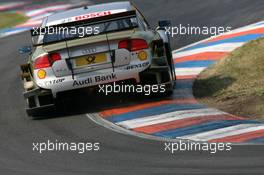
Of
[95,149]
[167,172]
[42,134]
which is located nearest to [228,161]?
[167,172]

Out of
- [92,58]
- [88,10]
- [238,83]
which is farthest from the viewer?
[238,83]

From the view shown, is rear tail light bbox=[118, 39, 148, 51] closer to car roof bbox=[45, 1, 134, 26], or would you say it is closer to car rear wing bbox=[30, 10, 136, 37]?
car rear wing bbox=[30, 10, 136, 37]

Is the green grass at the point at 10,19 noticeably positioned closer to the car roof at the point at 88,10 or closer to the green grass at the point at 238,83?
the green grass at the point at 238,83

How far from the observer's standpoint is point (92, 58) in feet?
36.4

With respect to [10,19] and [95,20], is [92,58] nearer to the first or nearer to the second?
[95,20]

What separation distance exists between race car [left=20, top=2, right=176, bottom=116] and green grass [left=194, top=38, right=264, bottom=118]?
3.06 feet

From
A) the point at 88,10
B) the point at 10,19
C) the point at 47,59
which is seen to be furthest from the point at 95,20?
the point at 10,19

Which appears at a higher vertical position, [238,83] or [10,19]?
[10,19]

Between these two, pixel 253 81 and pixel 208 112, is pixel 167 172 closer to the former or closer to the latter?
pixel 208 112

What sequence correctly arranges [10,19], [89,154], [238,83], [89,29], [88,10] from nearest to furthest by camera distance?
1. [89,154]
2. [89,29]
3. [88,10]
4. [238,83]
5. [10,19]

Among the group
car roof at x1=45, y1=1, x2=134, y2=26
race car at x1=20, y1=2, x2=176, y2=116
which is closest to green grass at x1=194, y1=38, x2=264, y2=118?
race car at x1=20, y1=2, x2=176, y2=116

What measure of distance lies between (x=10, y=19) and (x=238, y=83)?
42.3ft

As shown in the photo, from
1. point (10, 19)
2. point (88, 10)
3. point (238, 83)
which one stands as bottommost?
point (238, 83)

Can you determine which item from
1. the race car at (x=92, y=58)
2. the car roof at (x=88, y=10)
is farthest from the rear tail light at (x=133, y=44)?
the car roof at (x=88, y=10)
